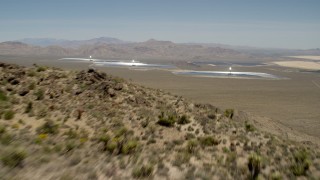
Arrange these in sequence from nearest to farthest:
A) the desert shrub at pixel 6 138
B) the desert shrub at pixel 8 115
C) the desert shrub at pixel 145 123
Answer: the desert shrub at pixel 6 138 → the desert shrub at pixel 8 115 → the desert shrub at pixel 145 123

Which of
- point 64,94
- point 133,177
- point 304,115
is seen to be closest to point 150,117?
point 64,94

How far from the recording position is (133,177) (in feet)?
38.4

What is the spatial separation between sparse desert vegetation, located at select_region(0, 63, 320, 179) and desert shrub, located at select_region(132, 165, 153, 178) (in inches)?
1.4

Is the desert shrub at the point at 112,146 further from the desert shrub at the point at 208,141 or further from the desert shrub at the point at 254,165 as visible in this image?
the desert shrub at the point at 254,165

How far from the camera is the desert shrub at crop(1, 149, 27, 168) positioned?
34.6 feet

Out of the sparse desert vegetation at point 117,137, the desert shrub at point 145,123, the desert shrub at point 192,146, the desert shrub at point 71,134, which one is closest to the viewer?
the sparse desert vegetation at point 117,137

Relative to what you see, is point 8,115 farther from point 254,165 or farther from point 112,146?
point 254,165

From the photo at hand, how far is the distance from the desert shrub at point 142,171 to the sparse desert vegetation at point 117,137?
0.04m

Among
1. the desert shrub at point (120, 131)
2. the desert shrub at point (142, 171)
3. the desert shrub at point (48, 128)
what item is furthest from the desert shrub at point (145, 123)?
the desert shrub at point (142, 171)

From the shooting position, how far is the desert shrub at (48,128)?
15440 mm

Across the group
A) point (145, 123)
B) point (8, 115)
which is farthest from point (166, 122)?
point (8, 115)

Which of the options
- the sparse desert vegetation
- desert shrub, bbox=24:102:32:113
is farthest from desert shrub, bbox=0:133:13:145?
desert shrub, bbox=24:102:32:113

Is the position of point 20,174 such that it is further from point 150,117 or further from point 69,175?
point 150,117

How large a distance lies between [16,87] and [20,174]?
13.3m
